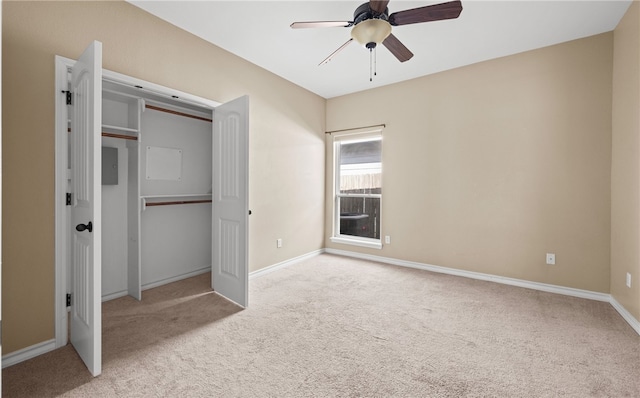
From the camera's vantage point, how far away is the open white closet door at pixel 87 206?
1.90 metres

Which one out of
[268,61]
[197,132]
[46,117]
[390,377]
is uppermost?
[268,61]

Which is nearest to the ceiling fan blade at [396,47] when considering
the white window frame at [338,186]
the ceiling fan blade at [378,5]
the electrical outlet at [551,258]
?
the ceiling fan blade at [378,5]

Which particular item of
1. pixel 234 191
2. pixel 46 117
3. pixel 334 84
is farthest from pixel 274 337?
pixel 334 84

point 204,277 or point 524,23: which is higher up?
point 524,23

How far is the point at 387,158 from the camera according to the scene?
15.3ft

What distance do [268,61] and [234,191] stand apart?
1.81 metres

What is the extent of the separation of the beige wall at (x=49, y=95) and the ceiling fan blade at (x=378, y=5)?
6.44 feet

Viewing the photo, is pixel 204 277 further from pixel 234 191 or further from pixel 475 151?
pixel 475 151

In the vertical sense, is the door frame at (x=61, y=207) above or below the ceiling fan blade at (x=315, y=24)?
below

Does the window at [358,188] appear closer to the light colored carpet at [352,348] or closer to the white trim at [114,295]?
the light colored carpet at [352,348]

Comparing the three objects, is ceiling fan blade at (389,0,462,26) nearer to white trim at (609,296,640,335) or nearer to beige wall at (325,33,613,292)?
beige wall at (325,33,613,292)

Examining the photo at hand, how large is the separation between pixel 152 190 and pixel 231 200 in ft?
3.75

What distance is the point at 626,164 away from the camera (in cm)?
279

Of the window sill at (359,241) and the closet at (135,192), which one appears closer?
the closet at (135,192)
